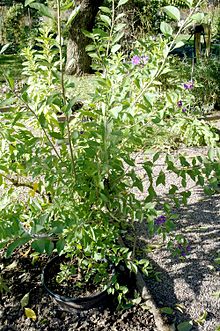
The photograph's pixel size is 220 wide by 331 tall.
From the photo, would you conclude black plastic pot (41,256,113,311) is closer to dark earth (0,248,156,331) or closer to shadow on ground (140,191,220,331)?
dark earth (0,248,156,331)

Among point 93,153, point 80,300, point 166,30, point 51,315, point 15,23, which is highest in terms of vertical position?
point 166,30

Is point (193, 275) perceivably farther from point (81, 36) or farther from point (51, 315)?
point (81, 36)

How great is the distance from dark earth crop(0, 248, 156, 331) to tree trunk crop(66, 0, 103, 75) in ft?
21.6

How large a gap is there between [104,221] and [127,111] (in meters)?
0.50

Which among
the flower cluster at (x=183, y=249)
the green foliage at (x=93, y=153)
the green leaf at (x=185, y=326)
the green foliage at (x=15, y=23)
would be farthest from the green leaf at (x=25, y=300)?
the green foliage at (x=15, y=23)

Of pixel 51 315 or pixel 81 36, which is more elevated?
pixel 81 36

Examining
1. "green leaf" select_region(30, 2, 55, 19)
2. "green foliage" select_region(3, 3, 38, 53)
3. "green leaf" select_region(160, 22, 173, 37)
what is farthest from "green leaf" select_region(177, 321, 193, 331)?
"green foliage" select_region(3, 3, 38, 53)

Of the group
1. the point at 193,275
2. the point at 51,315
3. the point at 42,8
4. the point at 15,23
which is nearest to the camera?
the point at 42,8

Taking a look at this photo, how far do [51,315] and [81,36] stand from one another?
7143mm

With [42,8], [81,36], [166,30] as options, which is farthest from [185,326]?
[81,36]

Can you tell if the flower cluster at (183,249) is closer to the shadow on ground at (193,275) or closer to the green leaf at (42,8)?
the shadow on ground at (193,275)

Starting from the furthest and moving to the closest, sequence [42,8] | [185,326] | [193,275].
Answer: [193,275] → [185,326] → [42,8]

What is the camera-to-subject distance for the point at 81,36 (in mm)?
8234

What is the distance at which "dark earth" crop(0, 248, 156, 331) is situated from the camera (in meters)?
1.93
